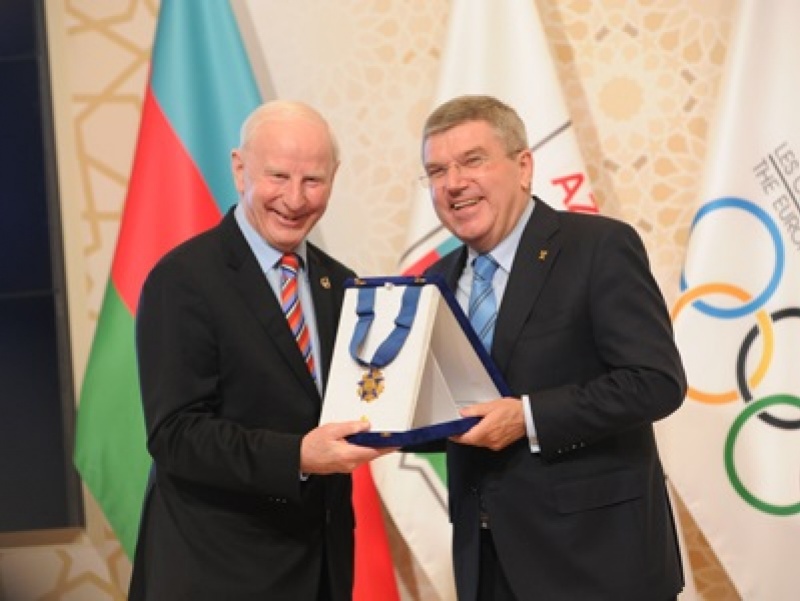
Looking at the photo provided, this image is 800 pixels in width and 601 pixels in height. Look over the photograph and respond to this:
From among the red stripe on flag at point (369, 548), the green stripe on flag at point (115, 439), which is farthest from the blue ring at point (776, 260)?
the green stripe on flag at point (115, 439)

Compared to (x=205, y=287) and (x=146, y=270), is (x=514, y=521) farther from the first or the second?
(x=146, y=270)

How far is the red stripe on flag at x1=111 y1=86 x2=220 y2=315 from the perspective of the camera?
3.19m

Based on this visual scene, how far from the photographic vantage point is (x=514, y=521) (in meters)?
2.06

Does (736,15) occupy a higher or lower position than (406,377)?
higher

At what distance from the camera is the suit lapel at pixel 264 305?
2.03 m

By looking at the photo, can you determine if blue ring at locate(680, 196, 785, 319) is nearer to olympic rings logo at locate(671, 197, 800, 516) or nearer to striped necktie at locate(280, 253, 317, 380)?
olympic rings logo at locate(671, 197, 800, 516)

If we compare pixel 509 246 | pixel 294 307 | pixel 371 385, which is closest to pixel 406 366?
pixel 371 385

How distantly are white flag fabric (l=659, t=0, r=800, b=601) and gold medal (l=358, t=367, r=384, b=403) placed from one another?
1408 millimetres

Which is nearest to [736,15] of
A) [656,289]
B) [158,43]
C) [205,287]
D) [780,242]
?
[780,242]

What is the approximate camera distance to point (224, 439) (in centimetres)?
195

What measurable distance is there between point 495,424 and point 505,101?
1.44 metres

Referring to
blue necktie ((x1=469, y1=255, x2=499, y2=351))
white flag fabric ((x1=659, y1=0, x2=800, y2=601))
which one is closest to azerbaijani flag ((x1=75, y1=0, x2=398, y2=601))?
white flag fabric ((x1=659, y1=0, x2=800, y2=601))

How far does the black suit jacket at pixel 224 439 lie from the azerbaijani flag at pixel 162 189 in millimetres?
1081

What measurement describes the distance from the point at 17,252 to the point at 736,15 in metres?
2.21
